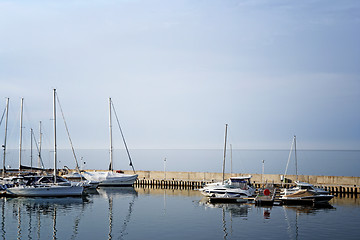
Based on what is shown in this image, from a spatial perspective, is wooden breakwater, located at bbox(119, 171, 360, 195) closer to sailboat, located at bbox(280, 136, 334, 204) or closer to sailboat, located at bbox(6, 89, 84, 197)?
sailboat, located at bbox(280, 136, 334, 204)

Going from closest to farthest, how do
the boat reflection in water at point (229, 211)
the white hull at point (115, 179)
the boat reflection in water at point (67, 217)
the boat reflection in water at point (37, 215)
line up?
the boat reflection in water at point (67, 217) → the boat reflection in water at point (37, 215) → the boat reflection in water at point (229, 211) → the white hull at point (115, 179)

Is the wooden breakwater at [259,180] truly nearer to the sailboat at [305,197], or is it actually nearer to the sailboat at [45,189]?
the sailboat at [305,197]

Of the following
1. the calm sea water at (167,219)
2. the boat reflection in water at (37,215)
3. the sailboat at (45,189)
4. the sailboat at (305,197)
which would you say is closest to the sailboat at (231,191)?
the calm sea water at (167,219)

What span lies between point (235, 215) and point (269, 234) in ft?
30.6

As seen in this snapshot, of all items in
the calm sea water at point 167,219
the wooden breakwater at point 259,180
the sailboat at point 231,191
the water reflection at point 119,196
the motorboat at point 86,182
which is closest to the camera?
the calm sea water at point 167,219

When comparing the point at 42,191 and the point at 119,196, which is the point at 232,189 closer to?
the point at 119,196

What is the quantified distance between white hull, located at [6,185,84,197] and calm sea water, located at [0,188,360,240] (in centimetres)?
109

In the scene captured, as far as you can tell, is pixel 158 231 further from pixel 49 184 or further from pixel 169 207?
pixel 49 184

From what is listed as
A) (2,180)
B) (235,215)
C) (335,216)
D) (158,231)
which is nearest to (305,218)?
(335,216)

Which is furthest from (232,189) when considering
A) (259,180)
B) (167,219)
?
(167,219)

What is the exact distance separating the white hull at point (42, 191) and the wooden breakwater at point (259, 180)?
19.3 m

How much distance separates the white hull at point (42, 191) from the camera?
5919 cm

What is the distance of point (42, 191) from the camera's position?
59406mm

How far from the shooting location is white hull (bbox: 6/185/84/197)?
59.2 metres
